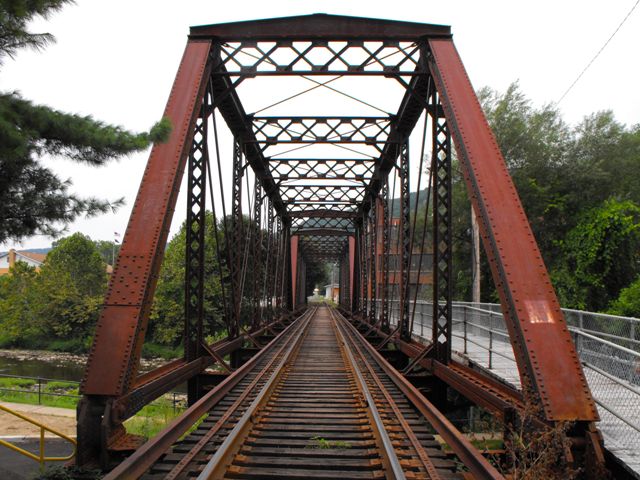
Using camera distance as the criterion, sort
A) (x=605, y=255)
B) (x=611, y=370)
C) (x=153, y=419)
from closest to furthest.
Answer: (x=611, y=370)
(x=153, y=419)
(x=605, y=255)

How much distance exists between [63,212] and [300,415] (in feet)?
12.4

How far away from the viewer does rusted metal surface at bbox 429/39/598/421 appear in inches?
176

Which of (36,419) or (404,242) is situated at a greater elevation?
(404,242)

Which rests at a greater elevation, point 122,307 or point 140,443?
point 122,307

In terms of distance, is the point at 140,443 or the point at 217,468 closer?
the point at 217,468

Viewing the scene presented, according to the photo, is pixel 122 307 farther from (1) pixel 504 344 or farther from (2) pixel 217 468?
(1) pixel 504 344

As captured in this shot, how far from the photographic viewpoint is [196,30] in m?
9.02

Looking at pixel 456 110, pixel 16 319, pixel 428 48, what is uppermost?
pixel 428 48

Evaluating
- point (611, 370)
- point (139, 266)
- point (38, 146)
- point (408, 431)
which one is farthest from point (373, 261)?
point (38, 146)

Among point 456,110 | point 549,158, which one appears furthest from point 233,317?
point 549,158

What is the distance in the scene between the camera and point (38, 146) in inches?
162

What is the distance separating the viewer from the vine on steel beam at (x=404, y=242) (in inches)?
452

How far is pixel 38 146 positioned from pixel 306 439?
4.01 m

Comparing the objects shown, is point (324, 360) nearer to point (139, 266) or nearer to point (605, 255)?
point (139, 266)
